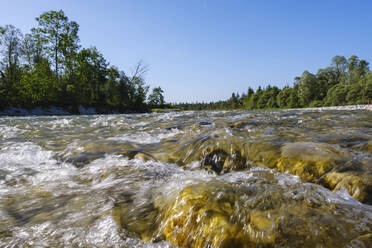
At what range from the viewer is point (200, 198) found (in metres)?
1.70

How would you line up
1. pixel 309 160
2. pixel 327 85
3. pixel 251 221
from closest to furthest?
1. pixel 251 221
2. pixel 309 160
3. pixel 327 85

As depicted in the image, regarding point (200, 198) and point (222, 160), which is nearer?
point (200, 198)

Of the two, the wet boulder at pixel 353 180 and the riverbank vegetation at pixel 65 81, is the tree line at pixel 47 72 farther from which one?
the wet boulder at pixel 353 180

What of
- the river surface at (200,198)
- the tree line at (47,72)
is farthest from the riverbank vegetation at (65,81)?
the river surface at (200,198)

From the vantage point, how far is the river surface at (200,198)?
1.41 meters

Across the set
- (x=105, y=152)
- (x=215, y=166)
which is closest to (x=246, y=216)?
(x=215, y=166)

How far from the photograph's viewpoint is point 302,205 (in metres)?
1.66

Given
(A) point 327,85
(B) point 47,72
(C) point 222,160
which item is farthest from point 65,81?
(A) point 327,85

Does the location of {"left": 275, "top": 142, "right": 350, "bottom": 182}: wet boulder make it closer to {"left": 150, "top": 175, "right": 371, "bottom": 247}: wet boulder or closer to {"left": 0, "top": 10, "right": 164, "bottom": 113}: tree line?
{"left": 150, "top": 175, "right": 371, "bottom": 247}: wet boulder

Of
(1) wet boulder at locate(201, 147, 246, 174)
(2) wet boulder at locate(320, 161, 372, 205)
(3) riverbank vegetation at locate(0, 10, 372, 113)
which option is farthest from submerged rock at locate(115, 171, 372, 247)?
(3) riverbank vegetation at locate(0, 10, 372, 113)

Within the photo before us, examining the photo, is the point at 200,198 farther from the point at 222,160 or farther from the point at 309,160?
the point at 309,160

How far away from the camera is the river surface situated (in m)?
1.41

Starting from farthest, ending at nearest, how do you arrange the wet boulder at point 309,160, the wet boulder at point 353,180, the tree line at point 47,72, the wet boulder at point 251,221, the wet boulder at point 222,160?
the tree line at point 47,72 < the wet boulder at point 222,160 < the wet boulder at point 309,160 < the wet boulder at point 353,180 < the wet boulder at point 251,221

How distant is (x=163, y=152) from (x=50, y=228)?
7.40 ft
